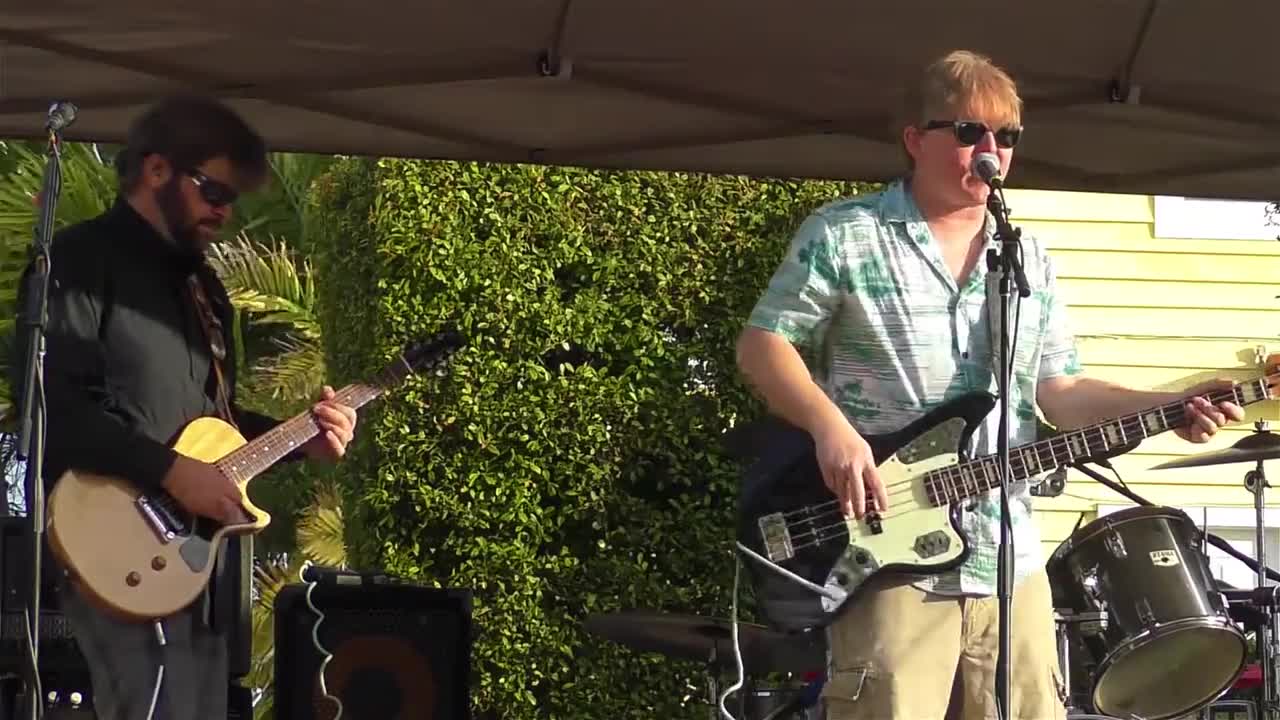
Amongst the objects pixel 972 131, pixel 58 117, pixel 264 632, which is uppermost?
pixel 972 131

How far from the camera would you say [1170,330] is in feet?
36.8

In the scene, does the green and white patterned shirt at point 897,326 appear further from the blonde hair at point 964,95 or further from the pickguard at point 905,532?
the blonde hair at point 964,95

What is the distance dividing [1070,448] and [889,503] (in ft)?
1.61

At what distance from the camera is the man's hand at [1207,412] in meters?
4.23

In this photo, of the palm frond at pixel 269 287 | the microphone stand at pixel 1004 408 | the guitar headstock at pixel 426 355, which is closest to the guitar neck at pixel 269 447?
the guitar headstock at pixel 426 355

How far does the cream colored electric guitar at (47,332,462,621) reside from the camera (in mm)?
4277

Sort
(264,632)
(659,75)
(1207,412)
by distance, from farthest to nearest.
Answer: (264,632)
(659,75)
(1207,412)

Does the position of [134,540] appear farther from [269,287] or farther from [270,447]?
[269,287]

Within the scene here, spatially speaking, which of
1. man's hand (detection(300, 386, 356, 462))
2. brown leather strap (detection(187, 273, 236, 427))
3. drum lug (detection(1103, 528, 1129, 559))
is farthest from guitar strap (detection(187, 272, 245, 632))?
drum lug (detection(1103, 528, 1129, 559))

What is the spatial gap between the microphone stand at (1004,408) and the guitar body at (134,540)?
6.07 feet

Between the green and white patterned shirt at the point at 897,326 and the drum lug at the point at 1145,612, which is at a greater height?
the green and white patterned shirt at the point at 897,326

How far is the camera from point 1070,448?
4.19 m

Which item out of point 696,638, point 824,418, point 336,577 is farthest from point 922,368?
point 336,577

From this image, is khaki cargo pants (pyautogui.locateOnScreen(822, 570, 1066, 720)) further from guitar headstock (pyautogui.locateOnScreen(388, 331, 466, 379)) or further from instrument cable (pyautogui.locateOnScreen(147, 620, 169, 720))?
guitar headstock (pyautogui.locateOnScreen(388, 331, 466, 379))
